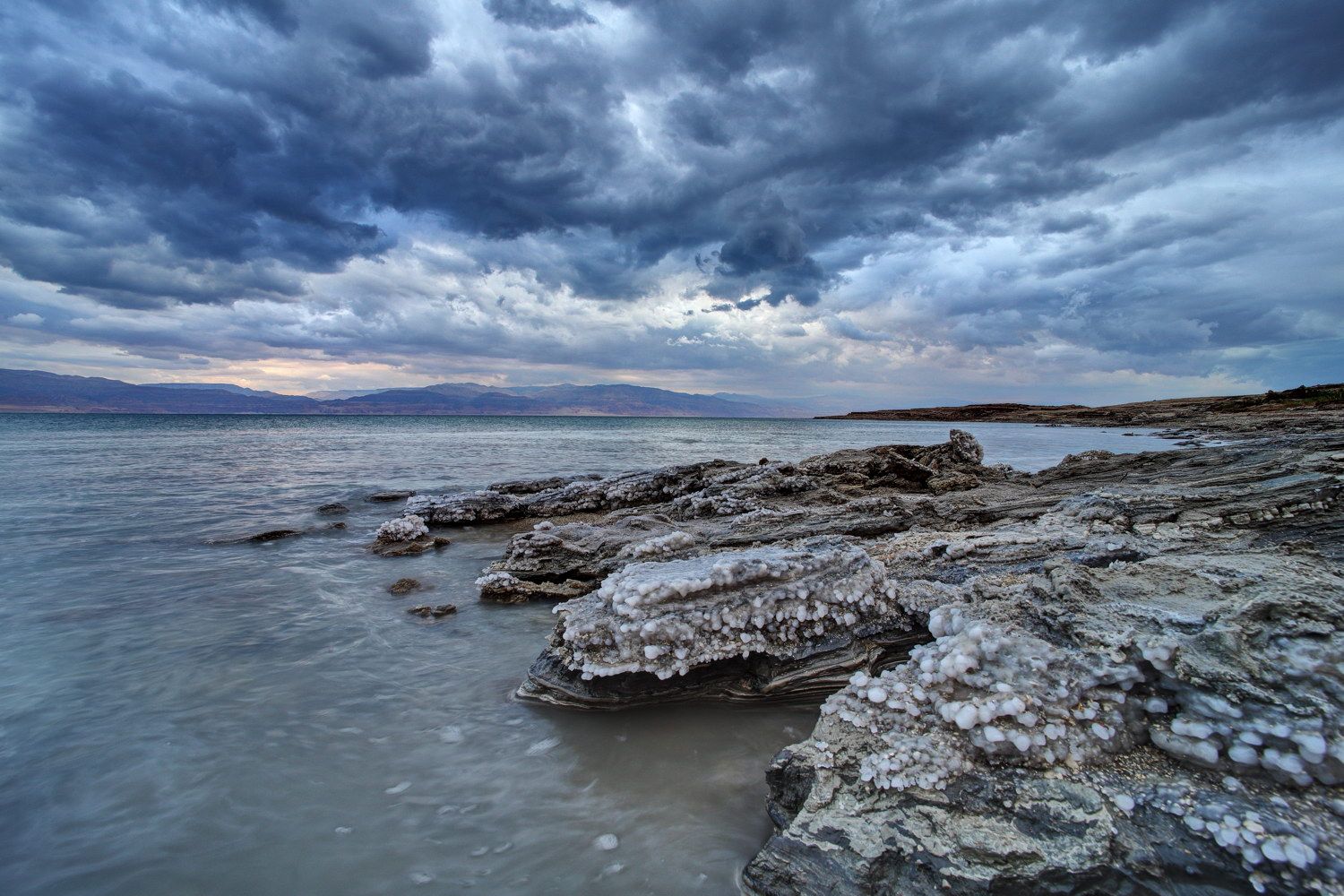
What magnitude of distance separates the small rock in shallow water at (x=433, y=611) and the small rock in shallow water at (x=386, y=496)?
10.7m

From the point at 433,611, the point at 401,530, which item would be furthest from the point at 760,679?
the point at 401,530

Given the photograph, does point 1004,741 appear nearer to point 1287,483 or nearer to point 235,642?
point 1287,483

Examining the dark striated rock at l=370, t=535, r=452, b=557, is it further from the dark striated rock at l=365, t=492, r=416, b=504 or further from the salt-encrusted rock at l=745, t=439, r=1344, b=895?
the salt-encrusted rock at l=745, t=439, r=1344, b=895

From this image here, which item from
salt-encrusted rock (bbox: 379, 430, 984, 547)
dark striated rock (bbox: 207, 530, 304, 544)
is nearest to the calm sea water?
dark striated rock (bbox: 207, 530, 304, 544)

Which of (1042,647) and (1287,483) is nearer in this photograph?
(1042,647)

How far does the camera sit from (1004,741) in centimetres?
305

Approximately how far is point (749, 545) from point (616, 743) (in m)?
3.90

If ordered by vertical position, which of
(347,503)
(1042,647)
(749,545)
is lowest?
(347,503)

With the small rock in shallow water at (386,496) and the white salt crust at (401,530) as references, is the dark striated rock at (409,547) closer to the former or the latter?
the white salt crust at (401,530)

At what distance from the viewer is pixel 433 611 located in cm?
757

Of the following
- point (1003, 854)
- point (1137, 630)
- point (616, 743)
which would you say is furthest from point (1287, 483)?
point (616, 743)

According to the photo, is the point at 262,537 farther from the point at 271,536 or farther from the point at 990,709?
the point at 990,709

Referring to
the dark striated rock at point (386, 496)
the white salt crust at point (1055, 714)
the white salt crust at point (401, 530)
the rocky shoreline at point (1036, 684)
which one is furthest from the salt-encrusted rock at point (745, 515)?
the dark striated rock at point (386, 496)

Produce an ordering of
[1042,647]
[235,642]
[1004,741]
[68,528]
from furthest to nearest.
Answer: [68,528] < [235,642] < [1042,647] < [1004,741]
